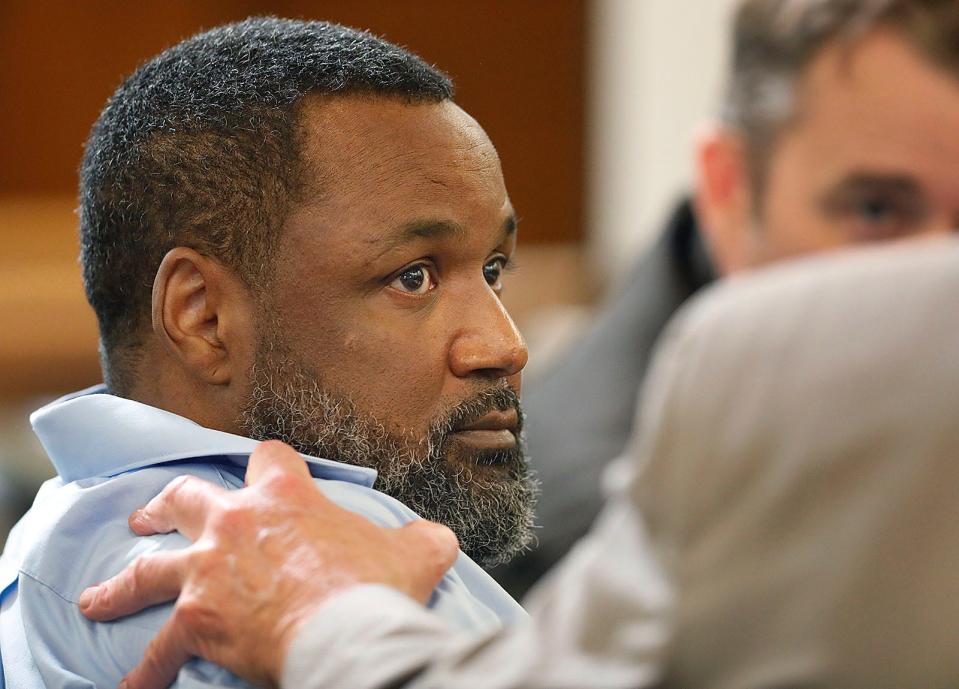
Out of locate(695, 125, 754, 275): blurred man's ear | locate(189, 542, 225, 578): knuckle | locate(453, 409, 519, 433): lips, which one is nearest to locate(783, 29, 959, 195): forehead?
locate(695, 125, 754, 275): blurred man's ear

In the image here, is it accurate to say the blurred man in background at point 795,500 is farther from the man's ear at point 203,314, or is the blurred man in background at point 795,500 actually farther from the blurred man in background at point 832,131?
the blurred man in background at point 832,131

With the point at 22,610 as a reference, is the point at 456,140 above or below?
above

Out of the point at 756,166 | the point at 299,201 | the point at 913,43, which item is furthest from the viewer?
the point at 756,166

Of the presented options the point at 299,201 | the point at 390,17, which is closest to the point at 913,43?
the point at 299,201

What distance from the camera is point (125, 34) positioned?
6.22 metres

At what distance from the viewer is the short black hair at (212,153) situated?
1.61 m

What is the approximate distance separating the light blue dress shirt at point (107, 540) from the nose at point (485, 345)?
0.20 m

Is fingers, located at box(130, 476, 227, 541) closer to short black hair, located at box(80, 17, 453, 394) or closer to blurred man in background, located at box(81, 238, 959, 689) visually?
short black hair, located at box(80, 17, 453, 394)

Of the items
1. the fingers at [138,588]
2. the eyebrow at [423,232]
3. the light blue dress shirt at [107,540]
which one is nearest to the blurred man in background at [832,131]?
the eyebrow at [423,232]

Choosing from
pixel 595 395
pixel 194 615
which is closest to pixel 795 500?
pixel 194 615

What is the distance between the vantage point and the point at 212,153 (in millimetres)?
1614

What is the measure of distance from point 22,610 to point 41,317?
16.0 feet

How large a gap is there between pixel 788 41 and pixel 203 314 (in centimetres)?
96

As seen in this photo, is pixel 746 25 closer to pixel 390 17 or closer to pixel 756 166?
pixel 756 166
